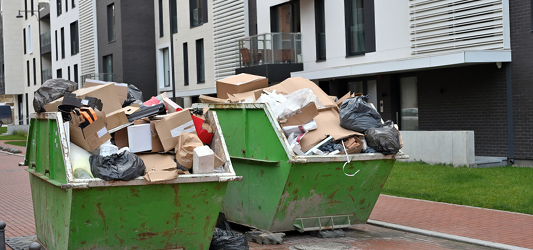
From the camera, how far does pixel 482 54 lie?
1368cm

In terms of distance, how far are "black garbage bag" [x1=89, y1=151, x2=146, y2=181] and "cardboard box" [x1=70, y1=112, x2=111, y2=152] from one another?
0.91 feet

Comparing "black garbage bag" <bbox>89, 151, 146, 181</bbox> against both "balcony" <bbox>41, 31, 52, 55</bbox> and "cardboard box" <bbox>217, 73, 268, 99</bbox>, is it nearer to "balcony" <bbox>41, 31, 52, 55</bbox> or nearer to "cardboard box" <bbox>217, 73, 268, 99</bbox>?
"cardboard box" <bbox>217, 73, 268, 99</bbox>

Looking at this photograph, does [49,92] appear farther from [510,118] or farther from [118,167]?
[510,118]

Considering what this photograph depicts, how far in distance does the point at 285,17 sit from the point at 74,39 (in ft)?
79.0

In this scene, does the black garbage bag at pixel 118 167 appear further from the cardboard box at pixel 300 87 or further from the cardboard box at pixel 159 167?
the cardboard box at pixel 300 87

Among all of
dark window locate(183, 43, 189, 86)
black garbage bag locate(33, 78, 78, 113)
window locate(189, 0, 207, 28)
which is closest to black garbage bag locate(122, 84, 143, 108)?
black garbage bag locate(33, 78, 78, 113)

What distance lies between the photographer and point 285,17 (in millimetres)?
22125

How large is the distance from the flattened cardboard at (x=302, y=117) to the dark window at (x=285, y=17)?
1452 centimetres

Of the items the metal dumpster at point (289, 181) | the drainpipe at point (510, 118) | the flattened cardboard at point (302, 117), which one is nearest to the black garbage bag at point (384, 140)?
the metal dumpster at point (289, 181)

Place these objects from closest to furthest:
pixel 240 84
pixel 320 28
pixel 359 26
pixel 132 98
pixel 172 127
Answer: pixel 172 127 → pixel 132 98 → pixel 240 84 → pixel 359 26 → pixel 320 28

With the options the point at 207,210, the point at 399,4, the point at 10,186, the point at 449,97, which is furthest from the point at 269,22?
the point at 207,210

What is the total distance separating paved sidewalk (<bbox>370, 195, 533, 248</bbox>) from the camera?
7.21m

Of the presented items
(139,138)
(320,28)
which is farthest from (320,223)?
(320,28)

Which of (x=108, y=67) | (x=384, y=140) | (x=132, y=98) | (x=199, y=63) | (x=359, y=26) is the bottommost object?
(x=384, y=140)
